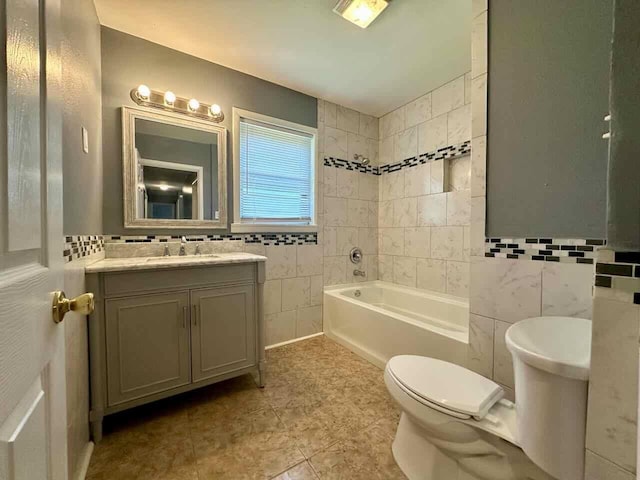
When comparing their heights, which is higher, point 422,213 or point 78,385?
point 422,213

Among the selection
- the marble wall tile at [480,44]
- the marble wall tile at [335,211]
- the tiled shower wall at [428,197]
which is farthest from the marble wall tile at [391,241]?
the marble wall tile at [480,44]

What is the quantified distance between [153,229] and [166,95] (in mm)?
994

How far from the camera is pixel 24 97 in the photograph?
0.42 meters

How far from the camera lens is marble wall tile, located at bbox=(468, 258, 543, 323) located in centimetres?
125

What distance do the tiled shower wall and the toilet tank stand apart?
152cm

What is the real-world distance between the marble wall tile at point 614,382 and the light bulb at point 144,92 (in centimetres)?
251

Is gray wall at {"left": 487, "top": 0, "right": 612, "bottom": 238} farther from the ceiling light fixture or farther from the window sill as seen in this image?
the window sill

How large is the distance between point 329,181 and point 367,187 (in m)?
0.54

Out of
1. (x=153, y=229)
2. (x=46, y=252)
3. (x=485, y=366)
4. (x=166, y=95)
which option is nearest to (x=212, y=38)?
(x=166, y=95)

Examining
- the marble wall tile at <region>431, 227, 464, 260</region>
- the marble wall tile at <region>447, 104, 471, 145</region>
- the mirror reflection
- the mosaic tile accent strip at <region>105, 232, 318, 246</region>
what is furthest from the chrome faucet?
the marble wall tile at <region>447, 104, 471, 145</region>

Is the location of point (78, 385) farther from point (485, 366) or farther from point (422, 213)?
point (422, 213)

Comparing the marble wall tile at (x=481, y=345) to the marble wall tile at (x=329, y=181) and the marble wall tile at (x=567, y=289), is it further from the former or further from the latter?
the marble wall tile at (x=329, y=181)

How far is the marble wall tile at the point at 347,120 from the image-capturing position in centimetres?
278

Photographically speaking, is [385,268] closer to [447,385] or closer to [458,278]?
[458,278]
